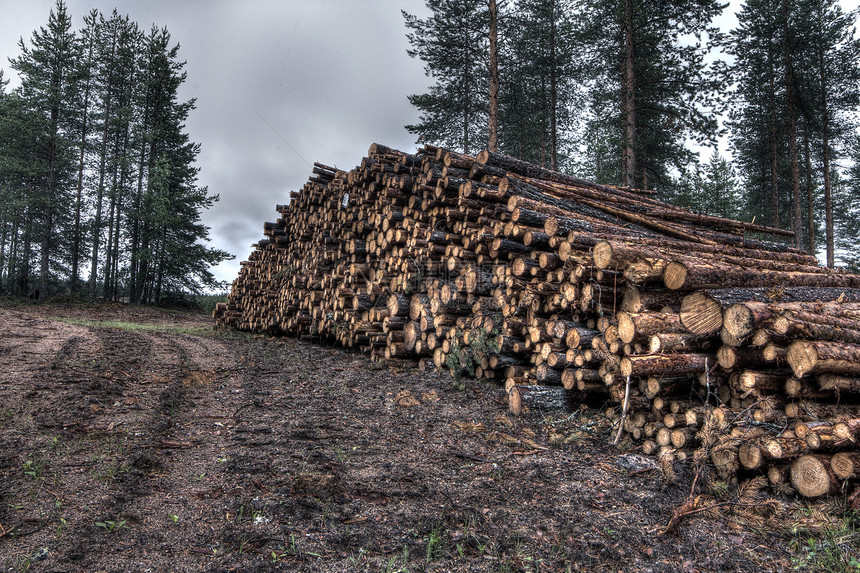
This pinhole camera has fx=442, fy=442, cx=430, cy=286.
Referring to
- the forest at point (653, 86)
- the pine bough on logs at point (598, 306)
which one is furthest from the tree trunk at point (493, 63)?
the pine bough on logs at point (598, 306)

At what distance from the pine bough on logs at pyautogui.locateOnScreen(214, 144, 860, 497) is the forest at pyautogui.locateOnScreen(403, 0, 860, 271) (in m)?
6.93

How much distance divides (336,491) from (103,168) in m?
27.7

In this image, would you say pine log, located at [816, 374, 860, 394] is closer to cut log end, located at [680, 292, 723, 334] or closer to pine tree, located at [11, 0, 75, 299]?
cut log end, located at [680, 292, 723, 334]

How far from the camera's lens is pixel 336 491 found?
121 inches

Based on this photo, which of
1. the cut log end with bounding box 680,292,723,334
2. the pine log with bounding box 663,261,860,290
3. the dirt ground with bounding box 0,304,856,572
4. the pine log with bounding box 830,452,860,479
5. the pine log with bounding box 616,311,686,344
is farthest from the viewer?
the pine log with bounding box 663,261,860,290

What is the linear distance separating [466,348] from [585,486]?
3.00 meters

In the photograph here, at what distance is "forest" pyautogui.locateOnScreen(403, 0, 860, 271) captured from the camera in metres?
14.3

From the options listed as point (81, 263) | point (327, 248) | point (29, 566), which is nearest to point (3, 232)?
point (81, 263)

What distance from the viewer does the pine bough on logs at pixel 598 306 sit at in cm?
352

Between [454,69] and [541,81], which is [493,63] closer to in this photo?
[454,69]

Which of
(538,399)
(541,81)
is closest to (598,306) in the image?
(538,399)

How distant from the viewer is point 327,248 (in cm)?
1009

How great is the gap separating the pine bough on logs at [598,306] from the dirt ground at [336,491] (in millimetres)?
431

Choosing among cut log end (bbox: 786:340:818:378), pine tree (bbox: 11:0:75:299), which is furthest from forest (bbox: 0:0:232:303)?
cut log end (bbox: 786:340:818:378)
